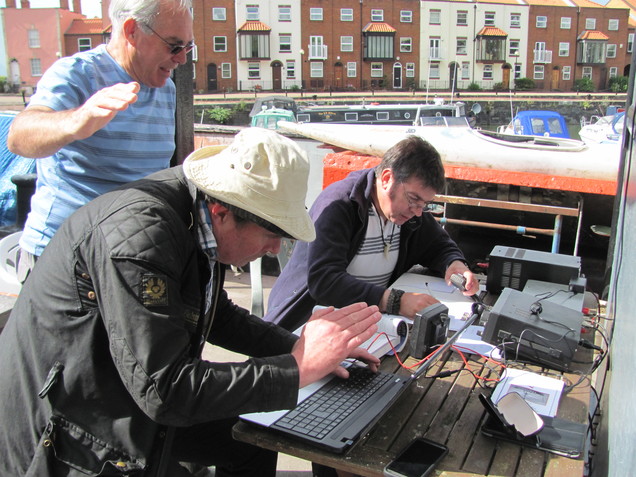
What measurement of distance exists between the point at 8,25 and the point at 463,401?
197ft

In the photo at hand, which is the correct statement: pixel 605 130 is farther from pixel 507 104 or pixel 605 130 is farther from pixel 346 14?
pixel 346 14

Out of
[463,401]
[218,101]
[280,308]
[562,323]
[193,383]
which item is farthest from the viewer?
[218,101]

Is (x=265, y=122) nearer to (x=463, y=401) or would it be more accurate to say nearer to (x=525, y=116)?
(x=525, y=116)

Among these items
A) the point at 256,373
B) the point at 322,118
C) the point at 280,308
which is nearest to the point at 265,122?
the point at 322,118

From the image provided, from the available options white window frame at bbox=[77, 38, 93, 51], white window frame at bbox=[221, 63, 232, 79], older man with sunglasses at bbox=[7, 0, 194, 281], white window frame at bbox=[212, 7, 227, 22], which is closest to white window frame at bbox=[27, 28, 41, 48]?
→ white window frame at bbox=[77, 38, 93, 51]

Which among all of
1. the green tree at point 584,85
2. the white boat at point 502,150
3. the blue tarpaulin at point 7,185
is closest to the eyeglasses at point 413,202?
the white boat at point 502,150

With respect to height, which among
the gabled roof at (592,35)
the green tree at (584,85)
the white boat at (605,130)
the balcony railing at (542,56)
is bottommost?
the white boat at (605,130)

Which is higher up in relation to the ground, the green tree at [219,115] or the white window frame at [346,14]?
the white window frame at [346,14]

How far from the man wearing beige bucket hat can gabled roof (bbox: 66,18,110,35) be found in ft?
182

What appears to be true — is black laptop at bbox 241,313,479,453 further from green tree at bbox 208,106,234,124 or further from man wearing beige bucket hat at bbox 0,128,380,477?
green tree at bbox 208,106,234,124

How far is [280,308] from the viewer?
267 cm

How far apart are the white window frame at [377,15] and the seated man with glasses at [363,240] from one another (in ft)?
174

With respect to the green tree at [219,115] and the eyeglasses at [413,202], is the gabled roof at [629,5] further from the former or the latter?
the eyeglasses at [413,202]

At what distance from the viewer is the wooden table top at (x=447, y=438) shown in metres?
1.38
